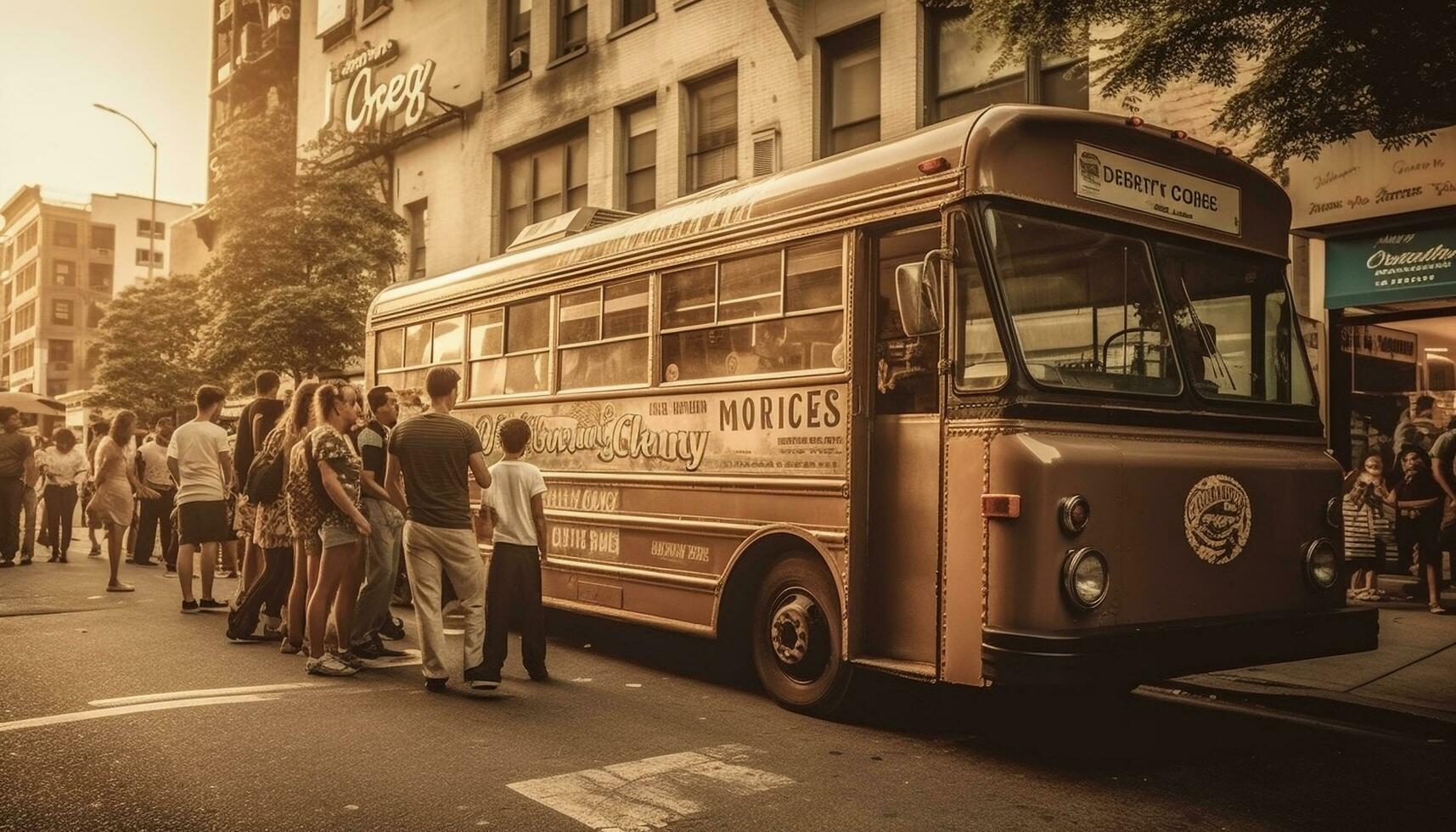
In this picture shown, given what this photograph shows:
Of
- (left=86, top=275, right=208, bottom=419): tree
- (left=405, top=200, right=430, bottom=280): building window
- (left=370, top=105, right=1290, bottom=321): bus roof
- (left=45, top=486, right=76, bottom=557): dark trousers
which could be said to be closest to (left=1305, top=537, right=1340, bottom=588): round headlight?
(left=370, top=105, right=1290, bottom=321): bus roof

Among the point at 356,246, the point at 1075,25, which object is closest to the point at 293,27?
the point at 356,246

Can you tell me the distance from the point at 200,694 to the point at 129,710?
0.51 meters

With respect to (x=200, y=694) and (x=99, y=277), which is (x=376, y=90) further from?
(x=99, y=277)

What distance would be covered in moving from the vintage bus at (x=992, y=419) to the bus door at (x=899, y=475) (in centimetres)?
2

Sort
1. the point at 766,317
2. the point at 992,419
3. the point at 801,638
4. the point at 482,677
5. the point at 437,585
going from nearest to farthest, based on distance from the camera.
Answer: the point at 992,419
the point at 801,638
the point at 766,317
the point at 482,677
the point at 437,585

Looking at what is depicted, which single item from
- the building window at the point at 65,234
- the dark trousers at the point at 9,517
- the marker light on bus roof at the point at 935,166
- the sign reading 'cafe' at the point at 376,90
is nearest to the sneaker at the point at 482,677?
the marker light on bus roof at the point at 935,166

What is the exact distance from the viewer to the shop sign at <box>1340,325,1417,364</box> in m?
12.2

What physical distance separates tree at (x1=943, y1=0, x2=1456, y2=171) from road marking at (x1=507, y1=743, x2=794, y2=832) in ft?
18.8

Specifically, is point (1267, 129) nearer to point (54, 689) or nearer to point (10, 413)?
point (54, 689)

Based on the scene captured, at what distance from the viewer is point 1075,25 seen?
8805mm

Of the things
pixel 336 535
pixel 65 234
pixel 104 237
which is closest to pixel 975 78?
pixel 336 535

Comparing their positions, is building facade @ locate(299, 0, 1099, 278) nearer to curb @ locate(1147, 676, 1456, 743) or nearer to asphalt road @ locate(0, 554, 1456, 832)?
asphalt road @ locate(0, 554, 1456, 832)

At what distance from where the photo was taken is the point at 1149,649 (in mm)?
5523

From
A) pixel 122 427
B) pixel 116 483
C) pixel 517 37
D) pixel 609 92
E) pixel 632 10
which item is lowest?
pixel 116 483
